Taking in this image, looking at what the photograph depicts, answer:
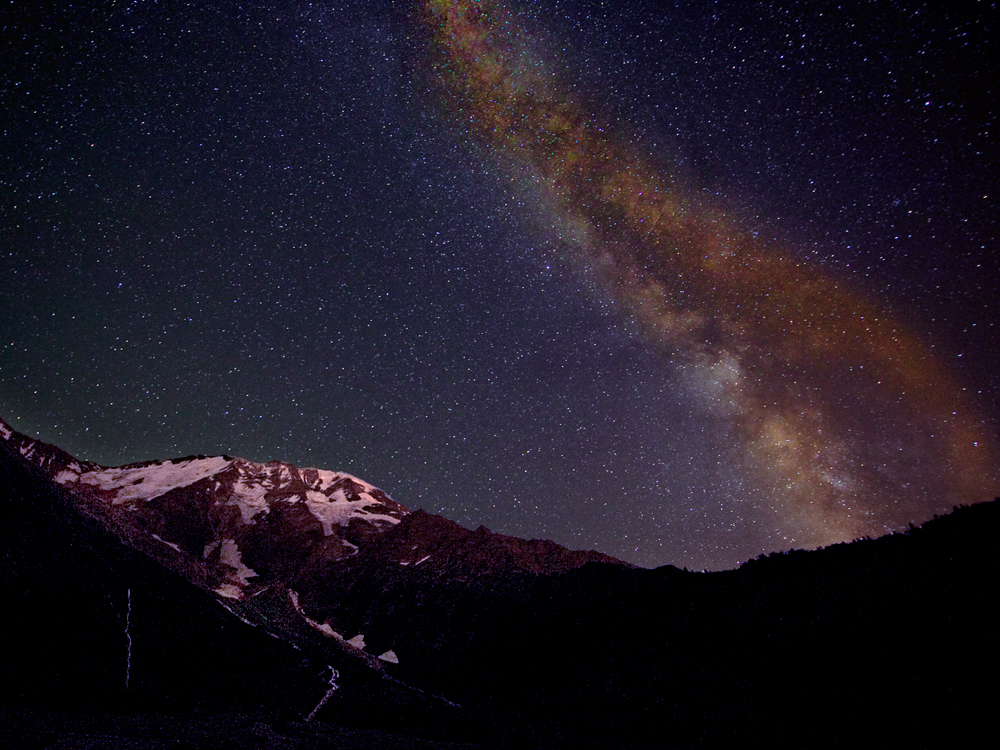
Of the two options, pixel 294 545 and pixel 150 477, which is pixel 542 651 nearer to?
pixel 294 545

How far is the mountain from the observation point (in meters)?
27.7

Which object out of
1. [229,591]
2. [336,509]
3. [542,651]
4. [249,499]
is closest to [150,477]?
[249,499]

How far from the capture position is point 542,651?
53.1m

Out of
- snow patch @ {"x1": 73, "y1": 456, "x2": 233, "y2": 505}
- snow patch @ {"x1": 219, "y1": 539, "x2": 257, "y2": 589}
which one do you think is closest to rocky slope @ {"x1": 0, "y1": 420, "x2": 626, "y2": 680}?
snow patch @ {"x1": 219, "y1": 539, "x2": 257, "y2": 589}

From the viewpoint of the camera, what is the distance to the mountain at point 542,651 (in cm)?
2769

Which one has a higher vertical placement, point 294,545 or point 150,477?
point 150,477

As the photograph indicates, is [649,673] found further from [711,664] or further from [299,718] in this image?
[299,718]

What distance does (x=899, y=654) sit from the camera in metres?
28.4

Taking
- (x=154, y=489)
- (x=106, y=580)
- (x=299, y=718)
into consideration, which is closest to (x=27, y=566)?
(x=106, y=580)

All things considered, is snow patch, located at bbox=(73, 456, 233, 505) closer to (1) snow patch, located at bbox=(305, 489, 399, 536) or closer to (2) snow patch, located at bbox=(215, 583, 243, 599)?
(1) snow patch, located at bbox=(305, 489, 399, 536)

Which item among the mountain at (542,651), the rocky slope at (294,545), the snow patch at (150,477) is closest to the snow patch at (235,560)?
the rocky slope at (294,545)

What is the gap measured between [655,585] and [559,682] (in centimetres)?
1578

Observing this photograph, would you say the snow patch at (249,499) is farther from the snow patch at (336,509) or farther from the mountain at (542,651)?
the mountain at (542,651)

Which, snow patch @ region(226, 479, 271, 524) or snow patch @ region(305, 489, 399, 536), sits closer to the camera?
snow patch @ region(226, 479, 271, 524)
